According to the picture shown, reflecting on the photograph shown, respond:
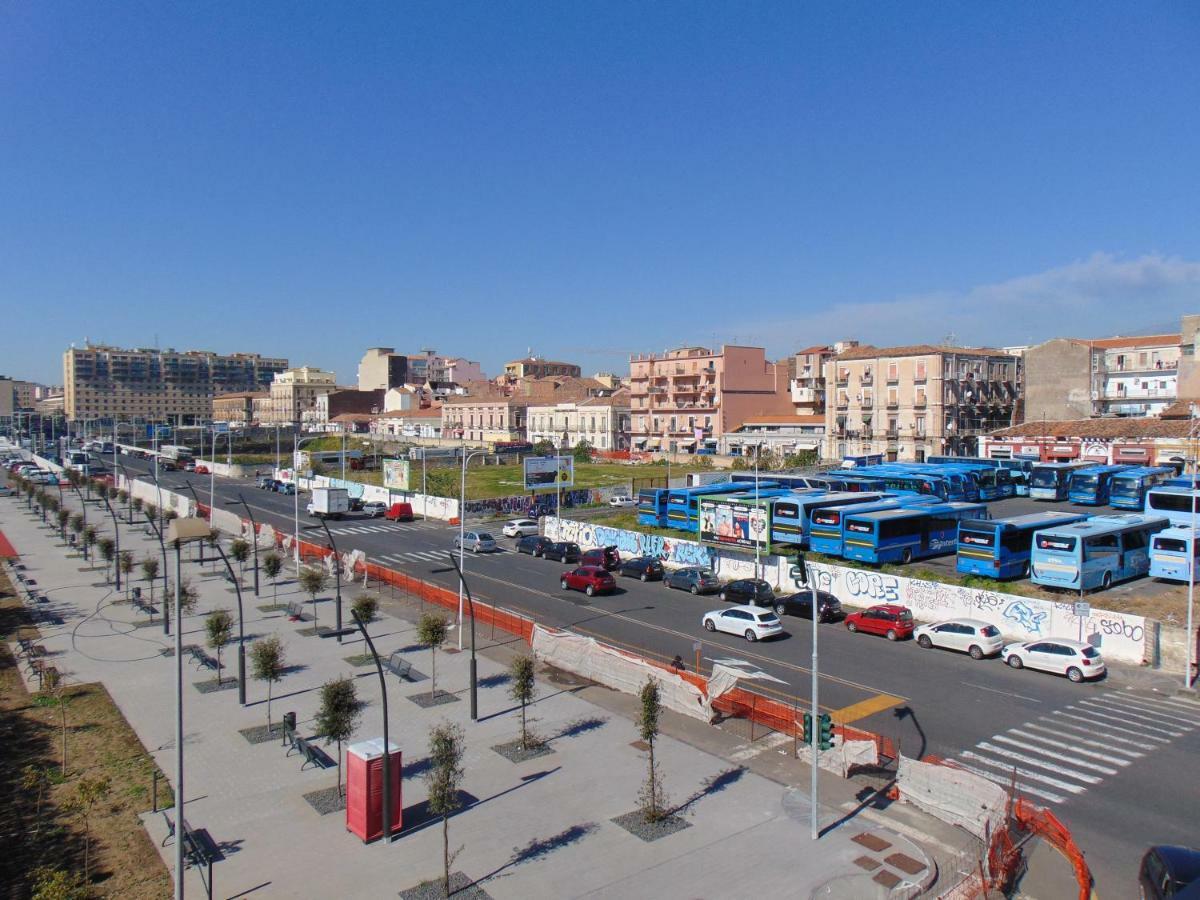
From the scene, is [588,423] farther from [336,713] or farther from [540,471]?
[336,713]

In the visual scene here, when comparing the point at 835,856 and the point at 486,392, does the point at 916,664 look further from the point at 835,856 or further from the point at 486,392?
the point at 486,392

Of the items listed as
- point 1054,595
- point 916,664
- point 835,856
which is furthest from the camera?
point 1054,595

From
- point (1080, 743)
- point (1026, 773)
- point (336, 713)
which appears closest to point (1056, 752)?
point (1080, 743)

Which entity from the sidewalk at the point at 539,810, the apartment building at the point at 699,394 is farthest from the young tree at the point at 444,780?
the apartment building at the point at 699,394

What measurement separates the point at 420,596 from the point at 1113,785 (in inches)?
974

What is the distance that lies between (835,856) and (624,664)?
9.41m

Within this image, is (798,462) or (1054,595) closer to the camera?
(1054,595)

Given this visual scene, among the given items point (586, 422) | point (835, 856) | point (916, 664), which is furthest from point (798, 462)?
point (835, 856)

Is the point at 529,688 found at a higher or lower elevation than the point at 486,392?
lower

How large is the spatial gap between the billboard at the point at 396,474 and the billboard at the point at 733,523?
31.1 meters

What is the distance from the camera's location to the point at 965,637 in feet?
82.9

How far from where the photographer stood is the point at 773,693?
71.2 feet

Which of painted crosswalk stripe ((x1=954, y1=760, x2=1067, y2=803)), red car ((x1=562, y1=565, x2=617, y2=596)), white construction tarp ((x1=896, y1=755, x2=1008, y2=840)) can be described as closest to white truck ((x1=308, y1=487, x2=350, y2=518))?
red car ((x1=562, y1=565, x2=617, y2=596))

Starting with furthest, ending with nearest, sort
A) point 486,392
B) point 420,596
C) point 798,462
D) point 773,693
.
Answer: point 486,392
point 798,462
point 420,596
point 773,693
